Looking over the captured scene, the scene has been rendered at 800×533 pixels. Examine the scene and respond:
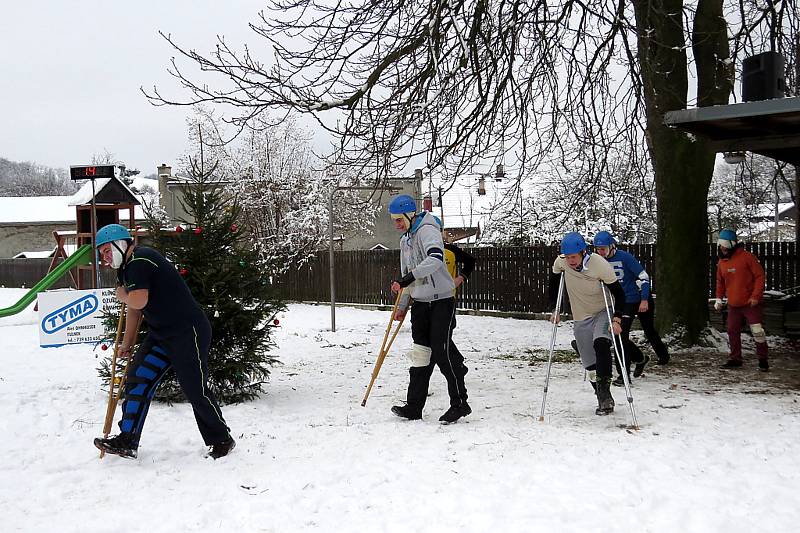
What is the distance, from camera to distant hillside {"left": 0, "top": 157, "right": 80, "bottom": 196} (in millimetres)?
88131

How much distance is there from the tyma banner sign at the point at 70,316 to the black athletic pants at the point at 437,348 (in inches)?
242

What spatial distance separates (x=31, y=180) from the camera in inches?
3622

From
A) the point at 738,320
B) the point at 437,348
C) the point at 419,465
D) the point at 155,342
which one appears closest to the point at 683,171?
the point at 738,320

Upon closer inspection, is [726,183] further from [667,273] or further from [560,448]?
[560,448]

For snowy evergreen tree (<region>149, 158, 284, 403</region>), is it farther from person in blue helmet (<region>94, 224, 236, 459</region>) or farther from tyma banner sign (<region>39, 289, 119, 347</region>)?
tyma banner sign (<region>39, 289, 119, 347</region>)

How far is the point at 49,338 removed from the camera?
11.1 metres

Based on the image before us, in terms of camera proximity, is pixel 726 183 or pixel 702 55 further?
pixel 726 183

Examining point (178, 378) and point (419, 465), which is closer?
point (419, 465)

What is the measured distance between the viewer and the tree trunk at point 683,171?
1088cm

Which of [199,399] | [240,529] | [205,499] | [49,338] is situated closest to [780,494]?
[240,529]

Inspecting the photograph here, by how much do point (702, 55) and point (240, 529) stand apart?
9.86m

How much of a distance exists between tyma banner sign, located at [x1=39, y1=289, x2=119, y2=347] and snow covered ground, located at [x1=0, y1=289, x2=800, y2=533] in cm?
251

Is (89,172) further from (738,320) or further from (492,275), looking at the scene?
(738,320)

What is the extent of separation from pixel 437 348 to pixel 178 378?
229cm
